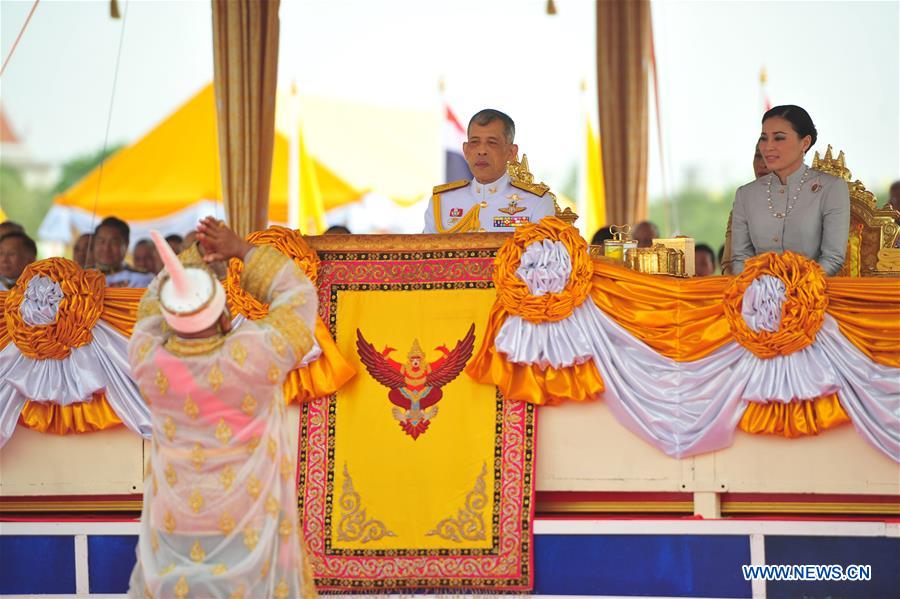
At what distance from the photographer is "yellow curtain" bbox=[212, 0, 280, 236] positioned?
9.25 meters

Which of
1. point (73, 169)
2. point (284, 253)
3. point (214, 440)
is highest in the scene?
point (73, 169)

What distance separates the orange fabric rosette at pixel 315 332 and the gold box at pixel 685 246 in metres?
1.67

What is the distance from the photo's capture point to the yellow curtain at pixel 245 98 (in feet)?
30.3

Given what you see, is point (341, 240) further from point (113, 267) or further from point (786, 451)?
point (113, 267)

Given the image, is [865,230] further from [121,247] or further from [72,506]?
[121,247]

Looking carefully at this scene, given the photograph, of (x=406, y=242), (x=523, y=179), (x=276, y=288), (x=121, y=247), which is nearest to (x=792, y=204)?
(x=523, y=179)

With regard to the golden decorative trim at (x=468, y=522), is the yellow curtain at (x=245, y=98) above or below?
above

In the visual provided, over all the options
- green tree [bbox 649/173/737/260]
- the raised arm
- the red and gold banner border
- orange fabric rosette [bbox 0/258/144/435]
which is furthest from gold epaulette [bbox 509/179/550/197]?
green tree [bbox 649/173/737/260]

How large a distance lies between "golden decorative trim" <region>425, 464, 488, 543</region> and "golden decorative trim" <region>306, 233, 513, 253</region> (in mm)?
1108

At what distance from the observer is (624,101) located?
36.8ft

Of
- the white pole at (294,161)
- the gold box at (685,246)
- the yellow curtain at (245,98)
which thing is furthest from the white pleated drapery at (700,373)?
the white pole at (294,161)

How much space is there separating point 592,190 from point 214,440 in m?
11.0

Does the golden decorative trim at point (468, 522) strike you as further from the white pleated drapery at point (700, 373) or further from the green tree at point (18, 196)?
the green tree at point (18, 196)

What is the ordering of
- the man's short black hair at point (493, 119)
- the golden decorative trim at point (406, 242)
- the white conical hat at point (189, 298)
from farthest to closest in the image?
1. the man's short black hair at point (493, 119)
2. the golden decorative trim at point (406, 242)
3. the white conical hat at point (189, 298)
